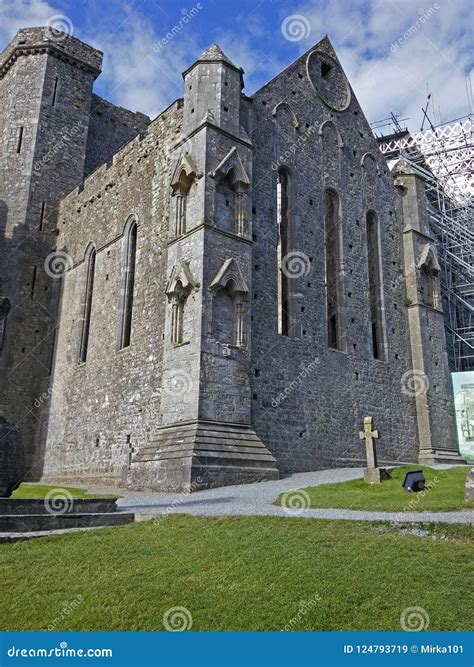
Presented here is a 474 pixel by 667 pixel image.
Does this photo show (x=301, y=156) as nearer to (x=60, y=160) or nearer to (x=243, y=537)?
(x=60, y=160)

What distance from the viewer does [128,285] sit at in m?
18.0

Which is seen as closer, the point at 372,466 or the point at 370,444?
the point at 372,466

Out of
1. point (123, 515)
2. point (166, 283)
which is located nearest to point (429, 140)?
point (166, 283)

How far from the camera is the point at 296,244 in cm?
1728

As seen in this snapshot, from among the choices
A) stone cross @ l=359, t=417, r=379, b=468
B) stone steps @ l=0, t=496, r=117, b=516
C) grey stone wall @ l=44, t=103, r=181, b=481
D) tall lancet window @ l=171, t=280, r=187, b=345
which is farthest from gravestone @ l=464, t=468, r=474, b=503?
grey stone wall @ l=44, t=103, r=181, b=481

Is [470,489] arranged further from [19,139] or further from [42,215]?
[19,139]

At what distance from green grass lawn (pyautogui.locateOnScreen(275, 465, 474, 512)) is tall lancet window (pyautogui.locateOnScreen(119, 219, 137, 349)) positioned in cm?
813

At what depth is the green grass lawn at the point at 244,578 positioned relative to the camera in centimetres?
436

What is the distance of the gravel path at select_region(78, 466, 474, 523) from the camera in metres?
7.95

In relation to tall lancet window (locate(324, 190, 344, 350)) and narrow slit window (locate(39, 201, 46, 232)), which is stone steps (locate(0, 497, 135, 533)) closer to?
tall lancet window (locate(324, 190, 344, 350))

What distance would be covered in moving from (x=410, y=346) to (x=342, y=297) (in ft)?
11.6

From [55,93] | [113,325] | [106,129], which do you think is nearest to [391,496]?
[113,325]

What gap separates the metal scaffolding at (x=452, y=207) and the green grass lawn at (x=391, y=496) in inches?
508

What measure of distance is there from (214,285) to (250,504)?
18.4ft
